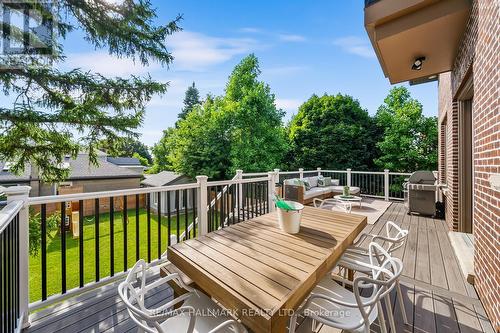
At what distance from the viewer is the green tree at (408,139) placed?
442 inches

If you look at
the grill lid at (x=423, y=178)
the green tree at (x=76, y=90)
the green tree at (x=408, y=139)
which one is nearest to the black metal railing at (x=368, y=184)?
the grill lid at (x=423, y=178)

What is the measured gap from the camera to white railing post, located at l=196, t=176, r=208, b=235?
3115mm

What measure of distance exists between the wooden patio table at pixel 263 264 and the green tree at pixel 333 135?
474 inches

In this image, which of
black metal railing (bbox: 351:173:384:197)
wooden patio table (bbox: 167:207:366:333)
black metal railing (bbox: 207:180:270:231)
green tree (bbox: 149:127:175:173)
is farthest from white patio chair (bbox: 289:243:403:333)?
green tree (bbox: 149:127:175:173)

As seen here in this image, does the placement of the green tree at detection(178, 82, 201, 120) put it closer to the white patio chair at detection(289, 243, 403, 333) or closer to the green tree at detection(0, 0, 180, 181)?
the green tree at detection(0, 0, 180, 181)

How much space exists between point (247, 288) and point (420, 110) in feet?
45.9

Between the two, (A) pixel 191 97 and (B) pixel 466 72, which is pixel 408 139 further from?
(A) pixel 191 97

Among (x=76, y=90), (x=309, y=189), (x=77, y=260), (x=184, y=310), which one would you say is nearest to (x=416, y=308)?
(x=184, y=310)

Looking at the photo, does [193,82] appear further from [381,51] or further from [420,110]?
[381,51]

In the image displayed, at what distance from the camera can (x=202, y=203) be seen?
10.3 ft

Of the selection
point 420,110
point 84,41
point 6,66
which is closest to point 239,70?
point 420,110

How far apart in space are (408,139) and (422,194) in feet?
24.4

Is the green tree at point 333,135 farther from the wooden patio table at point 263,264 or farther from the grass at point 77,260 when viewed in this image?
the wooden patio table at point 263,264

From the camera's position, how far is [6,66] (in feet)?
12.1
